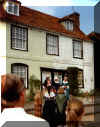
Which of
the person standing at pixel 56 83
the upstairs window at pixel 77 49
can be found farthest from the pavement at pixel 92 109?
the upstairs window at pixel 77 49

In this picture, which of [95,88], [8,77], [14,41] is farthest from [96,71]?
[8,77]

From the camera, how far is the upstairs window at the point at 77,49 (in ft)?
5.05

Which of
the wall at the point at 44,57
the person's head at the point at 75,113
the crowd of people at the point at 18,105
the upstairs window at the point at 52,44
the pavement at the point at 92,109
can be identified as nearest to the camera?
the crowd of people at the point at 18,105

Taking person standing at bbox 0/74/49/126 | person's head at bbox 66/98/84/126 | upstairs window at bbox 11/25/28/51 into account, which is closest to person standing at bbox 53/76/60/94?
upstairs window at bbox 11/25/28/51

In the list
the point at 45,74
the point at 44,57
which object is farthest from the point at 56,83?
the point at 44,57

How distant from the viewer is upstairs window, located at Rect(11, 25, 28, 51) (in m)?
1.35

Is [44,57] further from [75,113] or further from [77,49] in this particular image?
[75,113]

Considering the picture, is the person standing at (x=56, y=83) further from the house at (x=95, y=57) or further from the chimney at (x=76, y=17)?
the chimney at (x=76, y=17)

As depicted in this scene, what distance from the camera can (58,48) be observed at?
1.52 m

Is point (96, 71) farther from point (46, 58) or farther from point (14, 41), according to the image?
point (14, 41)

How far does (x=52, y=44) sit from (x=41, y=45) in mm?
82

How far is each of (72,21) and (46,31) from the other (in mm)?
221

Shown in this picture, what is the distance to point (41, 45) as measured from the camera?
1.46 meters

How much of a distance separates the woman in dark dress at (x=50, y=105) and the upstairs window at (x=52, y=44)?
196 millimetres
